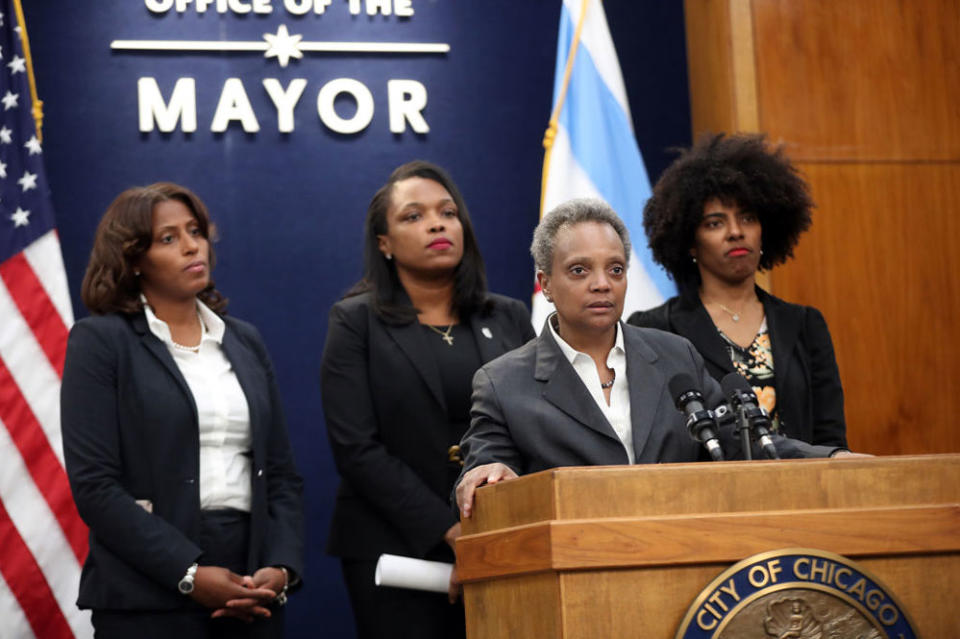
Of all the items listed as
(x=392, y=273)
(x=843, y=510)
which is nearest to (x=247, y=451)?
(x=392, y=273)

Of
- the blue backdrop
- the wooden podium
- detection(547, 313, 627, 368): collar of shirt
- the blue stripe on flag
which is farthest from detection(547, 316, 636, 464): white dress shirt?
the blue backdrop

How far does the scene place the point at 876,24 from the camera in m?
4.55

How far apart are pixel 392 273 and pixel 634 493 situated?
5.52 feet

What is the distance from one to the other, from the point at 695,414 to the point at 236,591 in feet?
4.18

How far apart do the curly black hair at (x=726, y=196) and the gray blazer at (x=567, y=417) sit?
3.15 ft

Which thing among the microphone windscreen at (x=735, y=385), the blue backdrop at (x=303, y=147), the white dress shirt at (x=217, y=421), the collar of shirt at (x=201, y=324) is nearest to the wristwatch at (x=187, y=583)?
the white dress shirt at (x=217, y=421)

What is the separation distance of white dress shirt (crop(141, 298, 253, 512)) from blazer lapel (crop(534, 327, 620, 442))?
93cm

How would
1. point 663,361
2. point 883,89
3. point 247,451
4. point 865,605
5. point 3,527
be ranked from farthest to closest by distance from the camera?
point 883,89 < point 3,527 < point 247,451 < point 663,361 < point 865,605

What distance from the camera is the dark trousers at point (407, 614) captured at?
301 cm

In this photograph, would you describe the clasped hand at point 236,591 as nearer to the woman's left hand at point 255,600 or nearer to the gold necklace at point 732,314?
the woman's left hand at point 255,600

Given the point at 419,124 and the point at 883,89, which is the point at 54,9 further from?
the point at 883,89

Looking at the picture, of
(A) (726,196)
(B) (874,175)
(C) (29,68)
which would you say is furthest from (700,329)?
(C) (29,68)

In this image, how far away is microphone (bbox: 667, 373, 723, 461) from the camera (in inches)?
81.9

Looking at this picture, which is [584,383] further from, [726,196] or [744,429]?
[726,196]
